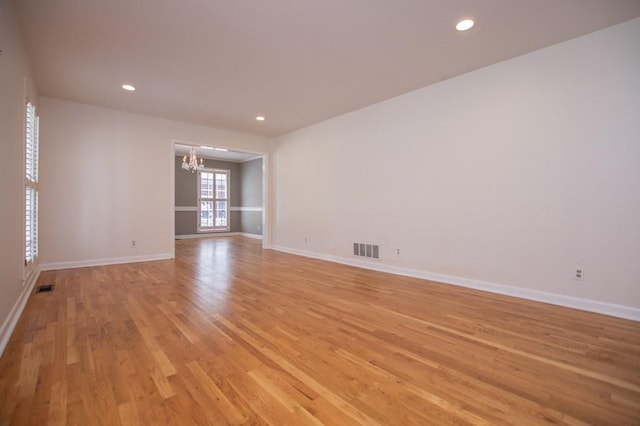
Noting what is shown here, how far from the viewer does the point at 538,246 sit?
321 centimetres

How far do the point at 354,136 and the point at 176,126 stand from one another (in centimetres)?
366

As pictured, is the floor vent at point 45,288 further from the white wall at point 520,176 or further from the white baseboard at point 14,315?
the white wall at point 520,176

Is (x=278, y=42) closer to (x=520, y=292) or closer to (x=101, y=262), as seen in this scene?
(x=520, y=292)

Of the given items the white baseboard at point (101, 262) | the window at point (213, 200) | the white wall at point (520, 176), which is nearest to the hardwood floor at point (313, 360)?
the white wall at point (520, 176)

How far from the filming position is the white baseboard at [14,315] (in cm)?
213

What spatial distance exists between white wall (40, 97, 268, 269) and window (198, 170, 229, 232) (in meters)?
4.32

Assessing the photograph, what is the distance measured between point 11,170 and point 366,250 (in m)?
4.44

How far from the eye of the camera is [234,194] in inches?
422

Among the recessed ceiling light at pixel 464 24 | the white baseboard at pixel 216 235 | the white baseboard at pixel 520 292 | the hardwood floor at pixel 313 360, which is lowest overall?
the hardwood floor at pixel 313 360

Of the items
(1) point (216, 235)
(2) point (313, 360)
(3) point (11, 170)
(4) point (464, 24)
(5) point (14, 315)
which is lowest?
(2) point (313, 360)

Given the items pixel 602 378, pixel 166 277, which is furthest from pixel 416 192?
pixel 166 277

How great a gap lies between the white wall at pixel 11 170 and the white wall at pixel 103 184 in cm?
207

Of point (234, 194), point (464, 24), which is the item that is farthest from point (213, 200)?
point (464, 24)

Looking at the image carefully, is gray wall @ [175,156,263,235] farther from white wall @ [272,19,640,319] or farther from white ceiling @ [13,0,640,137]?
white wall @ [272,19,640,319]
